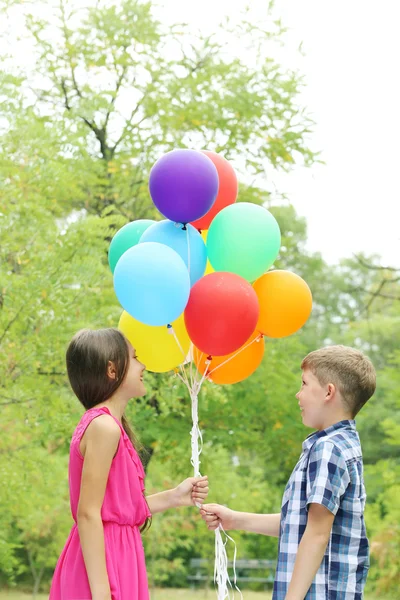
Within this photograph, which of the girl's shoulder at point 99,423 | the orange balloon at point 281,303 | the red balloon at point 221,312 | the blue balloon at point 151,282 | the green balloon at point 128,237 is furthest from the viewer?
the green balloon at point 128,237

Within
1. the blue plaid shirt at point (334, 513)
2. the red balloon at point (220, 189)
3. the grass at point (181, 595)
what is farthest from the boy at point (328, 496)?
the grass at point (181, 595)

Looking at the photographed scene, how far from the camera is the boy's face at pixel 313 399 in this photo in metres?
2.44

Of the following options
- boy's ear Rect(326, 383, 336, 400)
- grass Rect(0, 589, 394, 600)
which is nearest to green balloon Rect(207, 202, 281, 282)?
boy's ear Rect(326, 383, 336, 400)

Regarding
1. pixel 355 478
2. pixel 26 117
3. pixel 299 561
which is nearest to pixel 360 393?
A: pixel 355 478

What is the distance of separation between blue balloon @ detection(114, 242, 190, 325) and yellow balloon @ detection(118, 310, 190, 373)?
23 centimetres

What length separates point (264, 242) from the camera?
9.87 ft

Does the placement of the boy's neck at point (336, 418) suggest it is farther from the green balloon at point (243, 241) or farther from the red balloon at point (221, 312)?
the green balloon at point (243, 241)

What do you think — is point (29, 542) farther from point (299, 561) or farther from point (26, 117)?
point (299, 561)

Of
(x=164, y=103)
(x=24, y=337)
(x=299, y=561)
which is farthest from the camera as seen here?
(x=164, y=103)

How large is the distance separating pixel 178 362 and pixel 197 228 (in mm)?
542

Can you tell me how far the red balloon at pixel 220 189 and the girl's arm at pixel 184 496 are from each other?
1001mm

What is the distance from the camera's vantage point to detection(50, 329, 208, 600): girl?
7.55 ft

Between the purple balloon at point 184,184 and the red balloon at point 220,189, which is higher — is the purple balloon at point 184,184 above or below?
below

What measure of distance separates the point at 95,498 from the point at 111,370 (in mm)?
399
